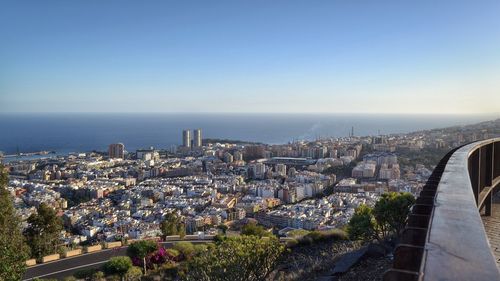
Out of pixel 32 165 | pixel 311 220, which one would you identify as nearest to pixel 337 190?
pixel 311 220

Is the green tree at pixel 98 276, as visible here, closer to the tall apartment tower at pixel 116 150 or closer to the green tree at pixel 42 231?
the green tree at pixel 42 231

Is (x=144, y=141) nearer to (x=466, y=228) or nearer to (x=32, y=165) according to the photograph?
(x=32, y=165)

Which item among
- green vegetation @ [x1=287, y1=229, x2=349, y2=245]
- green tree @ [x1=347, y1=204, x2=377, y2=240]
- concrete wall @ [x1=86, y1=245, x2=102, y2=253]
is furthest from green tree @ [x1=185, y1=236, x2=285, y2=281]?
concrete wall @ [x1=86, y1=245, x2=102, y2=253]

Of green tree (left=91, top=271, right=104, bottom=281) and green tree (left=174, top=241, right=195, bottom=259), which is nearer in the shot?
green tree (left=91, top=271, right=104, bottom=281)

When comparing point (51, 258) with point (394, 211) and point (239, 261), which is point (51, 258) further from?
point (394, 211)

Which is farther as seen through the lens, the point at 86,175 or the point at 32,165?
the point at 32,165

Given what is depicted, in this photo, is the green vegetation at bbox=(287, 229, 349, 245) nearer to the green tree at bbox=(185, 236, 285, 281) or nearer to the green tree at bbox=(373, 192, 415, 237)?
the green tree at bbox=(373, 192, 415, 237)

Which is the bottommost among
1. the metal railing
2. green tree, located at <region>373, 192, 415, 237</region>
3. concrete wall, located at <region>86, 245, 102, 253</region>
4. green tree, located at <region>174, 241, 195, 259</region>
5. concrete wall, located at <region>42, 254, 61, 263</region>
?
concrete wall, located at <region>86, 245, 102, 253</region>
